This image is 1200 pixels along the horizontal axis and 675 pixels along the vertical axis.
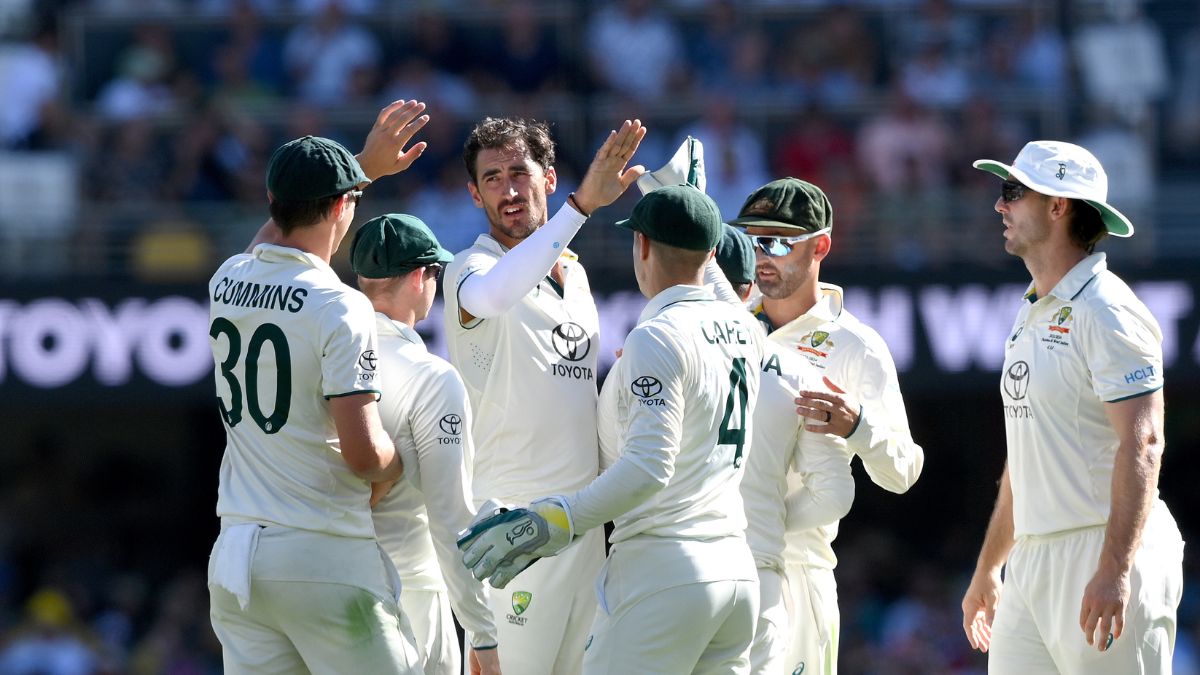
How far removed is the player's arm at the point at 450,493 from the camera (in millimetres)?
4547

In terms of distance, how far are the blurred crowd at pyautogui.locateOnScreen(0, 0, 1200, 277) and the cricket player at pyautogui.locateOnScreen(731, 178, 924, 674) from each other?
588cm

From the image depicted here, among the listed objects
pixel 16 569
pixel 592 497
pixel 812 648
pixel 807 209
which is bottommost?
pixel 16 569

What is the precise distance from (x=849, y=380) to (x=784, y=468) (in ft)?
1.56

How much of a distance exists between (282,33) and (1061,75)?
602 centimetres

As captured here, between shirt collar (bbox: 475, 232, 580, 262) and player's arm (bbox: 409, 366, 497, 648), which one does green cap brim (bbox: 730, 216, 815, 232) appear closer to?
shirt collar (bbox: 475, 232, 580, 262)

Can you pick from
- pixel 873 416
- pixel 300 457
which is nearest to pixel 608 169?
pixel 873 416

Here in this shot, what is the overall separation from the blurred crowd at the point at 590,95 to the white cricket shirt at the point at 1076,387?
643 cm

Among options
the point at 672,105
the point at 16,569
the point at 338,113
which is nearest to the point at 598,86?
the point at 672,105

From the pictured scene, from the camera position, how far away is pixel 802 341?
568cm

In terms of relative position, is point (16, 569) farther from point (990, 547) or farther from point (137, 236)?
point (990, 547)

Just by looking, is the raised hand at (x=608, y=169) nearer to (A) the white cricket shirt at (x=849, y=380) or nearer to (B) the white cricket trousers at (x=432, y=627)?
(A) the white cricket shirt at (x=849, y=380)

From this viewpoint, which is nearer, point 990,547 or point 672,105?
point 990,547

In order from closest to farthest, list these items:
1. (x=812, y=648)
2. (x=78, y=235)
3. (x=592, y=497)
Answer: (x=592, y=497) → (x=812, y=648) → (x=78, y=235)

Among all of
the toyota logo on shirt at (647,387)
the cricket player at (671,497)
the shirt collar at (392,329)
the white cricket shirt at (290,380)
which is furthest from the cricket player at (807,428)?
the white cricket shirt at (290,380)
